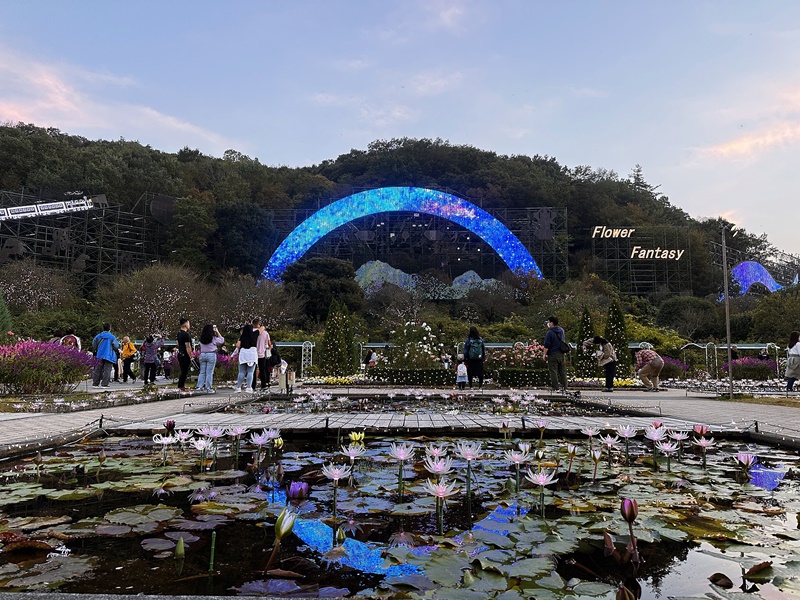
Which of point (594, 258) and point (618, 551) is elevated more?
point (594, 258)

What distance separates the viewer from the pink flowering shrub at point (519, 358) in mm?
13867

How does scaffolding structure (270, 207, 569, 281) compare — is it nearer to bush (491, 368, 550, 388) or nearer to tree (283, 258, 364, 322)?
tree (283, 258, 364, 322)

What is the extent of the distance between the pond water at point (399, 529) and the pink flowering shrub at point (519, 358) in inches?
425

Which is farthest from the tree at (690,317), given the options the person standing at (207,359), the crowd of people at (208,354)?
the person standing at (207,359)

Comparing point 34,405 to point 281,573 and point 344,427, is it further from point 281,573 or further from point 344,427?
point 281,573

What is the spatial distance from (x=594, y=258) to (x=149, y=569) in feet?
137

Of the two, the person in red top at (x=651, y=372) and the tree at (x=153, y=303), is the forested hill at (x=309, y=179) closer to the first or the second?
the tree at (x=153, y=303)

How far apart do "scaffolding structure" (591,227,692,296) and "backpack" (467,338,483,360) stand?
31.7 meters

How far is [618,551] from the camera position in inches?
65.0

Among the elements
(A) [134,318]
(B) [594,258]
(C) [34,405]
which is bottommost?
(C) [34,405]

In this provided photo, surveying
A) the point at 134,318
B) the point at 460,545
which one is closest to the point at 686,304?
the point at 134,318

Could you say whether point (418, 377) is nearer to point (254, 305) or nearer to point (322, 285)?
point (254, 305)

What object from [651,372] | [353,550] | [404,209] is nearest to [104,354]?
[353,550]

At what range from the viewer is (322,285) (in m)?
30.2
